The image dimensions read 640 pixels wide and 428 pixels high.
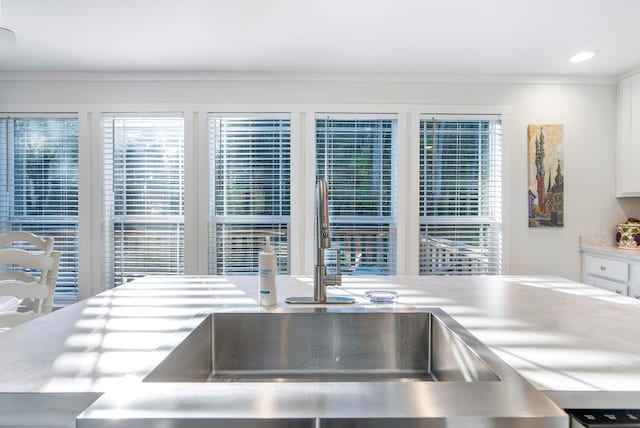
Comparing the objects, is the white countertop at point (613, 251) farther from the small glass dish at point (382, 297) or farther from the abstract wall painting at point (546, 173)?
the small glass dish at point (382, 297)

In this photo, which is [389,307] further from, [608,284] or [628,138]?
[628,138]

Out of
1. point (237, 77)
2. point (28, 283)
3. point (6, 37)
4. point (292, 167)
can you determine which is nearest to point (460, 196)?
point (292, 167)

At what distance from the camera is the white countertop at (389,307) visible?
2.38 feet

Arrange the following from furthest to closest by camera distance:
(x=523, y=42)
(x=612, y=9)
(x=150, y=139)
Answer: (x=150, y=139), (x=523, y=42), (x=612, y=9)

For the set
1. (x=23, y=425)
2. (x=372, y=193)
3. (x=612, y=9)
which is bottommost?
(x=23, y=425)

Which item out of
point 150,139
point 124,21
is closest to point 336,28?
point 124,21

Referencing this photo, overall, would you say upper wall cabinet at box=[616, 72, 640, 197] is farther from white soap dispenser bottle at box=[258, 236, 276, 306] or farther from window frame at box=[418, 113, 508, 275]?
white soap dispenser bottle at box=[258, 236, 276, 306]

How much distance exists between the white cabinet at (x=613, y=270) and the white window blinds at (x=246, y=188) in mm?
2680

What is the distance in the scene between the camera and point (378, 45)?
10.1 feet

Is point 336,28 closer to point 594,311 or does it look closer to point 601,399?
point 594,311

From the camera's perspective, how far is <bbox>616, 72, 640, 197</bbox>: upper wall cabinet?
3535mm

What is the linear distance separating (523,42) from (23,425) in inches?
135

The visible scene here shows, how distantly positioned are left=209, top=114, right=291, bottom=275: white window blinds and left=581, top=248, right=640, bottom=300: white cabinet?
268 cm

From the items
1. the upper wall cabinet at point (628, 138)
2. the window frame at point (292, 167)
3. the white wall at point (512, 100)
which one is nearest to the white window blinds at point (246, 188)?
the window frame at point (292, 167)
